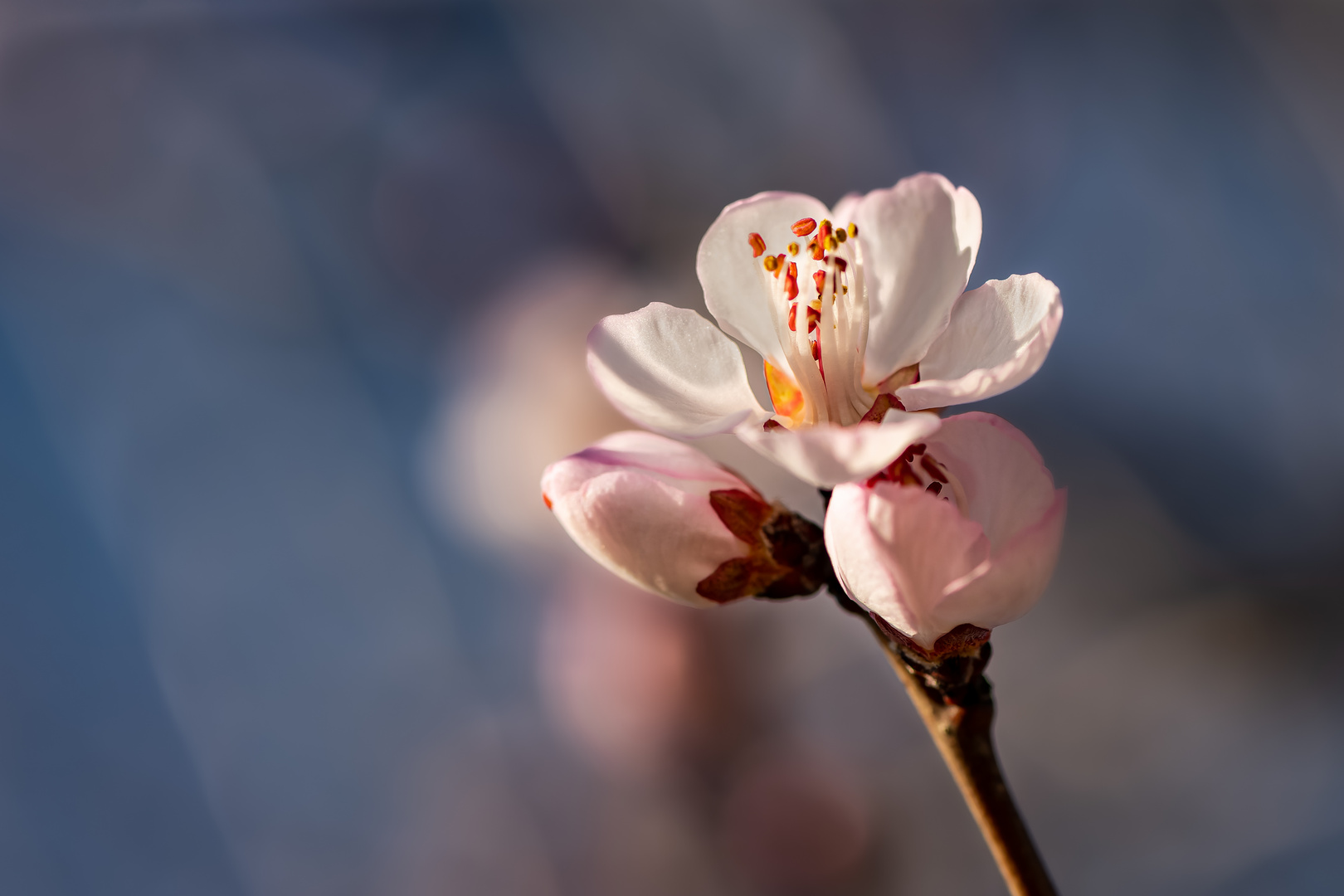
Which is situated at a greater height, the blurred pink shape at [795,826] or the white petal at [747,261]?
the white petal at [747,261]

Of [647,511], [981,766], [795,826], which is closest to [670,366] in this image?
[647,511]

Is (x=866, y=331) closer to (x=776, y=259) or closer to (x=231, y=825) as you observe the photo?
(x=776, y=259)

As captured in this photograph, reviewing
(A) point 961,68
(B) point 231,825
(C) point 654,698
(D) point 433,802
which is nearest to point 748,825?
(C) point 654,698

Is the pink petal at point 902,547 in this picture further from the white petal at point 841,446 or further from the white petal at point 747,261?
the white petal at point 747,261

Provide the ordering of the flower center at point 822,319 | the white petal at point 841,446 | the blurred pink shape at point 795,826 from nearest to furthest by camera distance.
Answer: the white petal at point 841,446 → the flower center at point 822,319 → the blurred pink shape at point 795,826

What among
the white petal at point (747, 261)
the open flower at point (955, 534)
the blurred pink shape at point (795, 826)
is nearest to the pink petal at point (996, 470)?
the open flower at point (955, 534)

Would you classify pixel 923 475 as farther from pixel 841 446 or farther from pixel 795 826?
pixel 795 826
